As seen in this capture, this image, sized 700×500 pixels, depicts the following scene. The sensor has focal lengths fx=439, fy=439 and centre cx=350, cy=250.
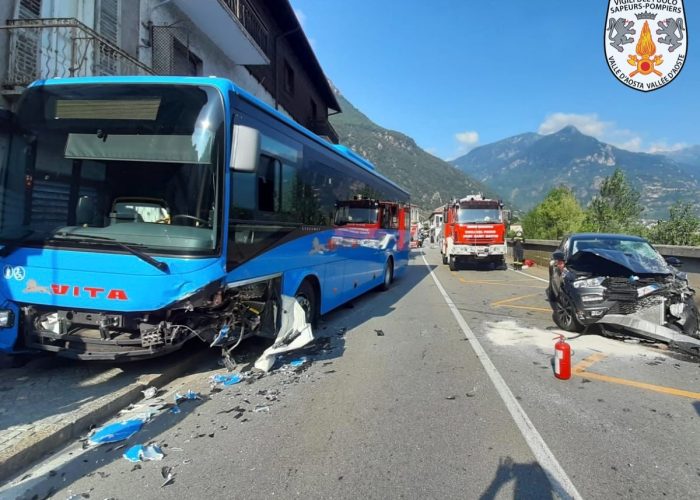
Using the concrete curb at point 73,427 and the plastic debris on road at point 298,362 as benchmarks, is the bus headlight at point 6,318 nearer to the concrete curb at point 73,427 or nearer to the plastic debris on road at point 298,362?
the concrete curb at point 73,427

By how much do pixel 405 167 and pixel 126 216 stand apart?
171759 mm

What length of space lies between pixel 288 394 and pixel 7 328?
290 centimetres

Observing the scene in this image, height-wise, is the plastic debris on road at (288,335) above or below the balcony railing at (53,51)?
below

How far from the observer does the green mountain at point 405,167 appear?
500 feet

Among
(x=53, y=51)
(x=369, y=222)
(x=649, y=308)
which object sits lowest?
(x=649, y=308)

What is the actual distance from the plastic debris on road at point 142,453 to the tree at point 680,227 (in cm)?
1660

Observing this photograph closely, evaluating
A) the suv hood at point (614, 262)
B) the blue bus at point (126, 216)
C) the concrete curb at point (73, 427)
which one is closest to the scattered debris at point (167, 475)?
the concrete curb at point (73, 427)

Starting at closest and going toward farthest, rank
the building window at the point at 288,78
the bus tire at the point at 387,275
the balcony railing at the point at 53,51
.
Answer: the balcony railing at the point at 53,51, the bus tire at the point at 387,275, the building window at the point at 288,78

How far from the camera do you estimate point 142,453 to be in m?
3.28

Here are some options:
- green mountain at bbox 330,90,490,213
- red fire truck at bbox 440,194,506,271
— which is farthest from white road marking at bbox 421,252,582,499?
green mountain at bbox 330,90,490,213

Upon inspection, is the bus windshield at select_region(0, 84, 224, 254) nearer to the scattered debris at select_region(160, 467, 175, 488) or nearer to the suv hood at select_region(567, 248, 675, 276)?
the scattered debris at select_region(160, 467, 175, 488)

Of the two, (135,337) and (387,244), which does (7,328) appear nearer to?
(135,337)

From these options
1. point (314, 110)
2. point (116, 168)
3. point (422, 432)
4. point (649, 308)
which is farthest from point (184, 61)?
point (314, 110)

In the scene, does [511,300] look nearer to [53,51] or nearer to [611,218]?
[53,51]
